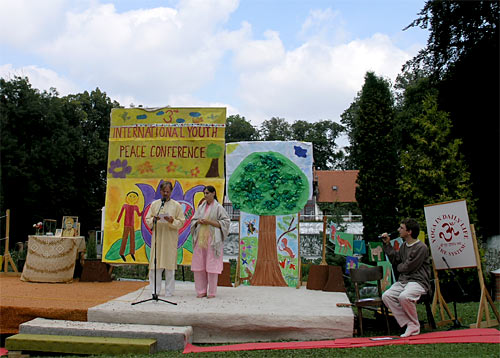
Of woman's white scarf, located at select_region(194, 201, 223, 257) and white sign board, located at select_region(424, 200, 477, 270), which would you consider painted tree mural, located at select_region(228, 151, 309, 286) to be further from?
white sign board, located at select_region(424, 200, 477, 270)

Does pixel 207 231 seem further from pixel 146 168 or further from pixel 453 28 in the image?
pixel 453 28

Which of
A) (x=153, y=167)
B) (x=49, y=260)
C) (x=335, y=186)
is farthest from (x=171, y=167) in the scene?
(x=335, y=186)

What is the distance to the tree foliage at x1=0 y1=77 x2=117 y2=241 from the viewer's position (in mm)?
22141

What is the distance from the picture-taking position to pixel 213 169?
8.60 m

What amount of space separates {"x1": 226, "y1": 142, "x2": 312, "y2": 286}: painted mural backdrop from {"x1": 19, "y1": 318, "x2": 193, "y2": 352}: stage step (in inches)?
123

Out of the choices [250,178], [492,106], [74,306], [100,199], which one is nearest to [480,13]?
[492,106]

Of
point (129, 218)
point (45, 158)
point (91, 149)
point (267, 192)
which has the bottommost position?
point (129, 218)

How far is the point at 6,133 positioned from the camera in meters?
22.4

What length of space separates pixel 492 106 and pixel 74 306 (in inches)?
435

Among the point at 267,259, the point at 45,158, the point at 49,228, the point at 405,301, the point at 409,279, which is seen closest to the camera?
the point at 405,301

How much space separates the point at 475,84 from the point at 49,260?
1110cm

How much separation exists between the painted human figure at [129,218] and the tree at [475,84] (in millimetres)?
8632

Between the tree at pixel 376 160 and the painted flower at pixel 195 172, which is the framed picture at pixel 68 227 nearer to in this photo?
the painted flower at pixel 195 172

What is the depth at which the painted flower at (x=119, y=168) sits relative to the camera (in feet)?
29.3
